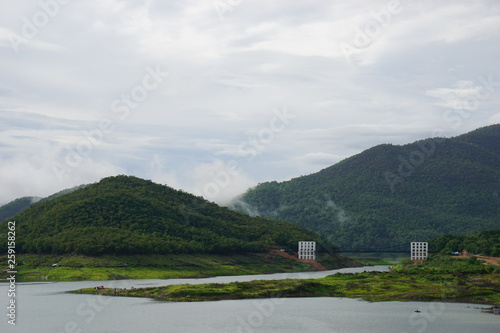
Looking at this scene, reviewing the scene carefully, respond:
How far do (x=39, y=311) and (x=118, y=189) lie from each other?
11292 centimetres

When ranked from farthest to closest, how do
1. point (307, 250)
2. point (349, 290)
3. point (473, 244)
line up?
point (307, 250) < point (473, 244) < point (349, 290)

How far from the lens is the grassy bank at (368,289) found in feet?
313

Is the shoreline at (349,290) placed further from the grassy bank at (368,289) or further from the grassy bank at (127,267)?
the grassy bank at (127,267)

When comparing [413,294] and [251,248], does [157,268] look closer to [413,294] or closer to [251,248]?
[251,248]

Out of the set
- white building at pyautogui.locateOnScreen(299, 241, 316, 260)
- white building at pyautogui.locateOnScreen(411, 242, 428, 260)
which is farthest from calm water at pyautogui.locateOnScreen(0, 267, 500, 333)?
white building at pyautogui.locateOnScreen(299, 241, 316, 260)

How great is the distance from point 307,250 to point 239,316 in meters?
112

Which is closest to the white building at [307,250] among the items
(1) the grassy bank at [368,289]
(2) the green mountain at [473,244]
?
(2) the green mountain at [473,244]

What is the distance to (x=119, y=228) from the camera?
162250mm

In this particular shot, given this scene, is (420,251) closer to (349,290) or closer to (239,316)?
(349,290)

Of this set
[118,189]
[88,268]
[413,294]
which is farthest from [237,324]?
[118,189]

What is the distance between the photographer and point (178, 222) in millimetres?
186000

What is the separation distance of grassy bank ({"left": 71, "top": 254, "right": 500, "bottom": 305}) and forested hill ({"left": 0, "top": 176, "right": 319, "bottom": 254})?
4445 centimetres

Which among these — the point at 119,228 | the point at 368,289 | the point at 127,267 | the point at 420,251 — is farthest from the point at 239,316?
the point at 420,251

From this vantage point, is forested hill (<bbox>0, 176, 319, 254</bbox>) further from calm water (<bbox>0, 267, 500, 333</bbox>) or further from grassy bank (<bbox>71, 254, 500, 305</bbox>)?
calm water (<bbox>0, 267, 500, 333</bbox>)
